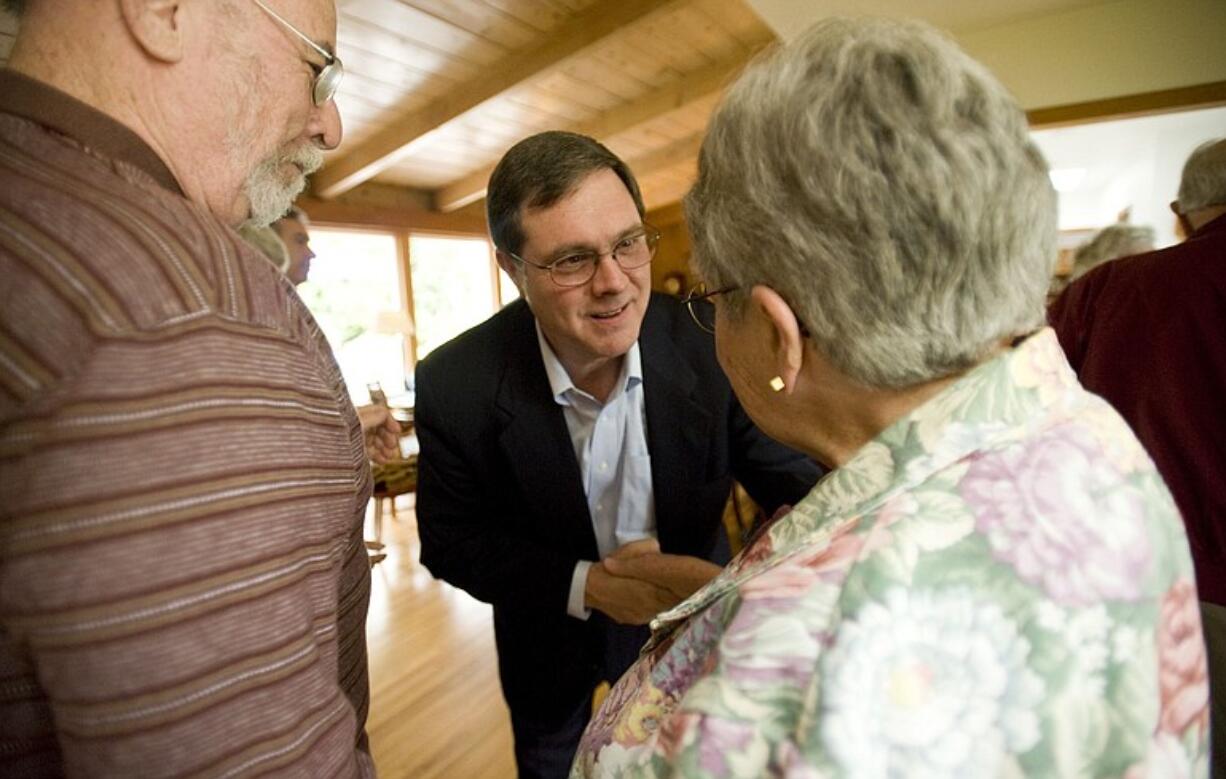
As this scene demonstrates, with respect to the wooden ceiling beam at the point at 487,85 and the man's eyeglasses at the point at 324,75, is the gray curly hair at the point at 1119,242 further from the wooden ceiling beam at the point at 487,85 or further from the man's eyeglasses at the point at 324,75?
the man's eyeglasses at the point at 324,75

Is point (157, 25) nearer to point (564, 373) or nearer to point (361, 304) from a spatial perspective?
point (564, 373)

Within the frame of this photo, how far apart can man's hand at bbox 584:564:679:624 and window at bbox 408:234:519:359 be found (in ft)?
18.8

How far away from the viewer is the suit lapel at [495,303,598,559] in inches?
55.8

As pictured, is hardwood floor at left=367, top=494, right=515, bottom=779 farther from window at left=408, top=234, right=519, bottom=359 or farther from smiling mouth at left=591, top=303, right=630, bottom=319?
window at left=408, top=234, right=519, bottom=359

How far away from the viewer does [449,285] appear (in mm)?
7770

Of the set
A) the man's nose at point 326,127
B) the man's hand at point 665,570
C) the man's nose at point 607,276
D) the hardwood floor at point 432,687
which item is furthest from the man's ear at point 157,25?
the hardwood floor at point 432,687

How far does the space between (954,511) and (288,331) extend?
567 mm

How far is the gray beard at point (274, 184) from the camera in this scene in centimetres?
74

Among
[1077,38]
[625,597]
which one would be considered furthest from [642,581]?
[1077,38]

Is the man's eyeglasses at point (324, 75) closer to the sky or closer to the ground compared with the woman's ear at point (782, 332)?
closer to the sky

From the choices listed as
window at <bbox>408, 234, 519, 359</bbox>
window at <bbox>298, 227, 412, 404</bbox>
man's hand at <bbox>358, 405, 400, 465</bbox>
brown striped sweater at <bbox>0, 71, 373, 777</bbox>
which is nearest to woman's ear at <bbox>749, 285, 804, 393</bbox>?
brown striped sweater at <bbox>0, 71, 373, 777</bbox>

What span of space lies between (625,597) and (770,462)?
455 mm

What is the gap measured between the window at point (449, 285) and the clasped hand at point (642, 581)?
18.9ft

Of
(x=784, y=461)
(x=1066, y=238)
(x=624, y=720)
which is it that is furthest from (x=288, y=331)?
(x=1066, y=238)
